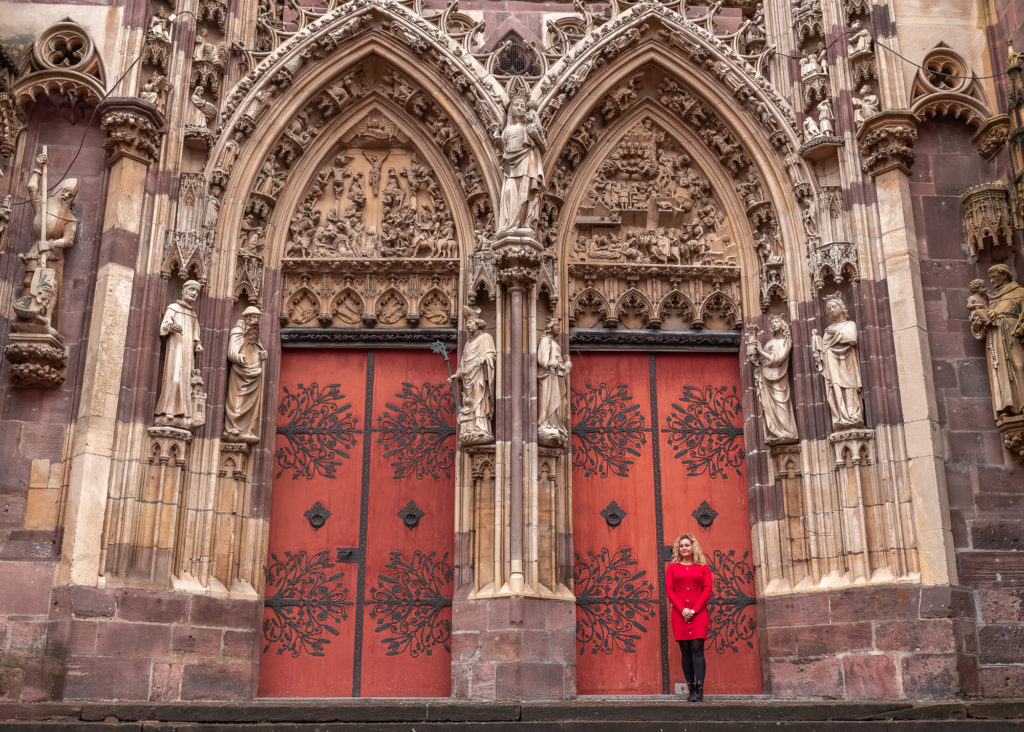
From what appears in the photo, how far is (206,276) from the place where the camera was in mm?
10609

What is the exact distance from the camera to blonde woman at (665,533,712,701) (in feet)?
29.2

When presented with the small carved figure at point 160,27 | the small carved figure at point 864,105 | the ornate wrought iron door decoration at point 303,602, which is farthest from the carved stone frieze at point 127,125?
the small carved figure at point 864,105

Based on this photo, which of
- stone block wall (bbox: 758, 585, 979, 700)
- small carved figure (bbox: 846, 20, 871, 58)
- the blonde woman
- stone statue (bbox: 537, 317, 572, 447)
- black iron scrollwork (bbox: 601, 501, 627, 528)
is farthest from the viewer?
black iron scrollwork (bbox: 601, 501, 627, 528)

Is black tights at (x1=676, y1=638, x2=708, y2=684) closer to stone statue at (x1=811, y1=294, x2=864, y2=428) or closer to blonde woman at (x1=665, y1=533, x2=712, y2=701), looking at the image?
blonde woman at (x1=665, y1=533, x2=712, y2=701)

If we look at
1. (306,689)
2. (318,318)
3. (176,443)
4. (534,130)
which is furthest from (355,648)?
(534,130)

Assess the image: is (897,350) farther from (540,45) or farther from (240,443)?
(240,443)

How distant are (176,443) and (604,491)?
13.9ft

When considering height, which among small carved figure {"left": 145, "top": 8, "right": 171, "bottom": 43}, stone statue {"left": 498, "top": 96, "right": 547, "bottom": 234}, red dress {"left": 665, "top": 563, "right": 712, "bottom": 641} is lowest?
red dress {"left": 665, "top": 563, "right": 712, "bottom": 641}

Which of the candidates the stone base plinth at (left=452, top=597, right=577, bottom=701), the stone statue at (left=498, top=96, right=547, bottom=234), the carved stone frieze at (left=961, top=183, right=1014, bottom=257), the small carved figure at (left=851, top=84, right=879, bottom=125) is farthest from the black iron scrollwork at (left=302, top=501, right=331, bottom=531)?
the carved stone frieze at (left=961, top=183, right=1014, bottom=257)

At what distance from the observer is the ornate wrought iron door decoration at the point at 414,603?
1054cm

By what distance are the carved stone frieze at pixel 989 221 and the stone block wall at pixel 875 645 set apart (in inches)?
130

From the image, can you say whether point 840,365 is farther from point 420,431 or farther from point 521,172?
point 420,431

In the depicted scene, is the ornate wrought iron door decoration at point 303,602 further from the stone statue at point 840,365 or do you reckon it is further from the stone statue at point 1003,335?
the stone statue at point 1003,335

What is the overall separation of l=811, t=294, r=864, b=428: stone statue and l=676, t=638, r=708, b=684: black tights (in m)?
2.60
